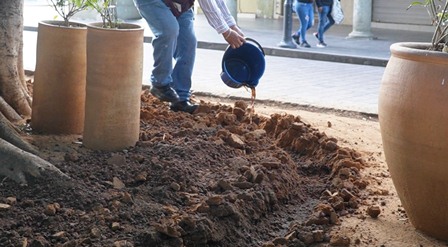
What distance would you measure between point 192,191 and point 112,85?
97 centimetres

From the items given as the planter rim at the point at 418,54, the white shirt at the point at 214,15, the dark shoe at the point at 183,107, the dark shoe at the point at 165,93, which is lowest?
the dark shoe at the point at 183,107

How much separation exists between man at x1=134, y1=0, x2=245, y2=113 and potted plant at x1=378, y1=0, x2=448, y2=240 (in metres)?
2.19

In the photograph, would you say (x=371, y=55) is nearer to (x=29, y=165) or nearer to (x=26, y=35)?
(x=26, y=35)

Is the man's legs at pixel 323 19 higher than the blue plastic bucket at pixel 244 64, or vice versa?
the man's legs at pixel 323 19

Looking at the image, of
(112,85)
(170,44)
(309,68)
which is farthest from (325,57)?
(112,85)

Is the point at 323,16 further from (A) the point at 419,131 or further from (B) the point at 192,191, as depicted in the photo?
(A) the point at 419,131

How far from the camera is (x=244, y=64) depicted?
22.5 ft

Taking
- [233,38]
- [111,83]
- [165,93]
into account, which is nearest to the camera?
[111,83]

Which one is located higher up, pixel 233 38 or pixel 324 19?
pixel 324 19

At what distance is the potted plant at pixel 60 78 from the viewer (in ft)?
18.9

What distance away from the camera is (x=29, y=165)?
4.64 m

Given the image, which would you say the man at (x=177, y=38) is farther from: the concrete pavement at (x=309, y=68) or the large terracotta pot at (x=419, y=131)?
the large terracotta pot at (x=419, y=131)

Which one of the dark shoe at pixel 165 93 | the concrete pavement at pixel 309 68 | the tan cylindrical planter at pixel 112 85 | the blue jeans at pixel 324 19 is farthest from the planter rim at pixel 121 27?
the blue jeans at pixel 324 19

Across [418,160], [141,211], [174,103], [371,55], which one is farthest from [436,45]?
[371,55]
